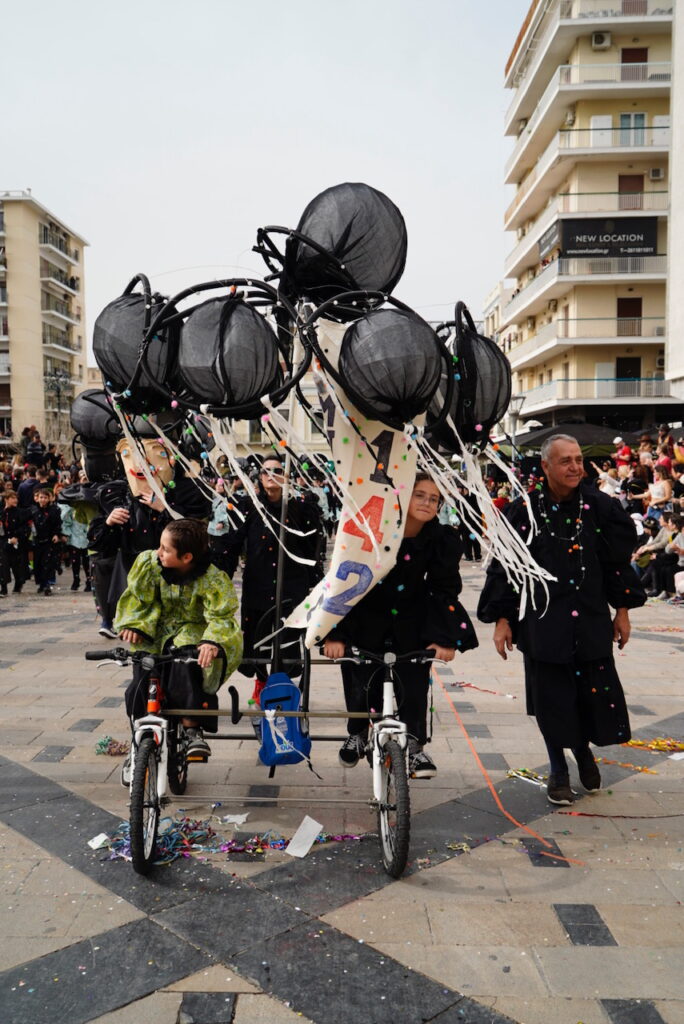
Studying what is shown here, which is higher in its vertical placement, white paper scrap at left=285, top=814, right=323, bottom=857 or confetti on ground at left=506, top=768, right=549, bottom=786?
white paper scrap at left=285, top=814, right=323, bottom=857

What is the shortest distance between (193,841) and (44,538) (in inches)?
395

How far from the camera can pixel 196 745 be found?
168 inches

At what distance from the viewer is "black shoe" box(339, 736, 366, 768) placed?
4.40 metres

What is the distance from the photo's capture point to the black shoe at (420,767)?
4297 mm

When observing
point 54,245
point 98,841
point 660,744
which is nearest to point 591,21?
point 660,744

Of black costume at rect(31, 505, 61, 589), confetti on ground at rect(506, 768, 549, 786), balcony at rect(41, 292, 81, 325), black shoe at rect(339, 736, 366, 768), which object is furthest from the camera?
balcony at rect(41, 292, 81, 325)

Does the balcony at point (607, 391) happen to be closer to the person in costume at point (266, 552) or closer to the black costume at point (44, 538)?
the black costume at point (44, 538)

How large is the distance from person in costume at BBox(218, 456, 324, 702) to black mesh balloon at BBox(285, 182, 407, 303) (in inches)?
71.2

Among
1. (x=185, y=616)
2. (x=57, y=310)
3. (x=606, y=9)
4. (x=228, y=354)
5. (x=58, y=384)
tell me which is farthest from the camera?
(x=57, y=310)

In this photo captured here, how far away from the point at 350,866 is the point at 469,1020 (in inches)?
43.5

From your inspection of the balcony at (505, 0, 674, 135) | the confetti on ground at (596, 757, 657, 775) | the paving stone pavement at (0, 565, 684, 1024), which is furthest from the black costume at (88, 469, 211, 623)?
the balcony at (505, 0, 674, 135)

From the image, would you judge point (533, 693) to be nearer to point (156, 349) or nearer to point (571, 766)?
point (571, 766)

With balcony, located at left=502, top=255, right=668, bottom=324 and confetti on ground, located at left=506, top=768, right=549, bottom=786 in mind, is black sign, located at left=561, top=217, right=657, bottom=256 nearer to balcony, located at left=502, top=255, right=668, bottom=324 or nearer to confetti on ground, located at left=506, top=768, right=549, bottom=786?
balcony, located at left=502, top=255, right=668, bottom=324

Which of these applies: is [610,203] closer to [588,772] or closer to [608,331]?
[608,331]
